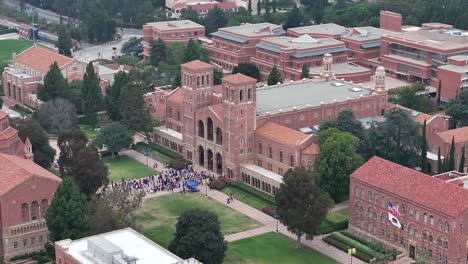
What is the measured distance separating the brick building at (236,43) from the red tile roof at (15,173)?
74748 mm

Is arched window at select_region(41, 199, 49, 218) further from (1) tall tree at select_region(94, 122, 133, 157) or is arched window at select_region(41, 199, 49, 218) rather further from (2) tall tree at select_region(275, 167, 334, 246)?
(1) tall tree at select_region(94, 122, 133, 157)

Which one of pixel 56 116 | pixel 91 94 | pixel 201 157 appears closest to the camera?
pixel 201 157

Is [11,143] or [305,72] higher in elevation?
[11,143]

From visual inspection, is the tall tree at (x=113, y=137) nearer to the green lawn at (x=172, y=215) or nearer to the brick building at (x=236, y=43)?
the green lawn at (x=172, y=215)

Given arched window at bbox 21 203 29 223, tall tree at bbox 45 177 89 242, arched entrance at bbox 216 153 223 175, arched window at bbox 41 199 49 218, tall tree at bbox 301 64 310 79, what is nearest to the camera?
tall tree at bbox 45 177 89 242

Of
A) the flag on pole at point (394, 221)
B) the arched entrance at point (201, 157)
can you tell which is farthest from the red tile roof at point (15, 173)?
the flag on pole at point (394, 221)

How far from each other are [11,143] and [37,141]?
793 cm

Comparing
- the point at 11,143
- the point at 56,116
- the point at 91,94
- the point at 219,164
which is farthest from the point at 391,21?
the point at 11,143

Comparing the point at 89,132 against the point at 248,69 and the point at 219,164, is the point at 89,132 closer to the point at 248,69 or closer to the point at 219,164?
the point at 219,164

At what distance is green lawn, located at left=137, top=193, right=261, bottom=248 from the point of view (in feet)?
330

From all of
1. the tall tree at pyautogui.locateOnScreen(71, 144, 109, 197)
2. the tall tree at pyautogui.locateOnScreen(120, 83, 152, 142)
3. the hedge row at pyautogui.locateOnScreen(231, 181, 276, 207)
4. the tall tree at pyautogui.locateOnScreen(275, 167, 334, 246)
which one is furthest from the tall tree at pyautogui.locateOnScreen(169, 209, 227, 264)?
the tall tree at pyautogui.locateOnScreen(120, 83, 152, 142)

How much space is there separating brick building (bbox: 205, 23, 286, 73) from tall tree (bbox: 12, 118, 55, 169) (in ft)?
197

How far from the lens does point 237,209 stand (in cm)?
10750

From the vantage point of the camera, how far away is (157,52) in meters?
176
